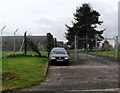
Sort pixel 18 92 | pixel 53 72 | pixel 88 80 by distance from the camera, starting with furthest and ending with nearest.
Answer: pixel 53 72 < pixel 88 80 < pixel 18 92

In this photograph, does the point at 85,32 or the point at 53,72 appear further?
the point at 85,32

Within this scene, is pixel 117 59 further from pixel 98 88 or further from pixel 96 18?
pixel 96 18

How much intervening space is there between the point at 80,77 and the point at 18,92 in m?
6.25

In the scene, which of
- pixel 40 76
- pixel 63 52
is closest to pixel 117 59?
pixel 63 52

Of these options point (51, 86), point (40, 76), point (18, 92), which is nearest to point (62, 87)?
point (51, 86)

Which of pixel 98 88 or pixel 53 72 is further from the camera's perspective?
pixel 53 72

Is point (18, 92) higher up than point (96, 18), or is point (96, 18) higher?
point (96, 18)

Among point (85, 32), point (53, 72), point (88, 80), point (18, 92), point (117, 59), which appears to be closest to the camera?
point (18, 92)

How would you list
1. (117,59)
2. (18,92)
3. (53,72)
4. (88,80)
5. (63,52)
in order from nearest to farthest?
(18,92), (88,80), (53,72), (63,52), (117,59)

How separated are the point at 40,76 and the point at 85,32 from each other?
1652 inches

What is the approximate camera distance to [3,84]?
17.4 metres

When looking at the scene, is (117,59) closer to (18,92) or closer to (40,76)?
(40,76)

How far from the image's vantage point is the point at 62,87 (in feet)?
54.4

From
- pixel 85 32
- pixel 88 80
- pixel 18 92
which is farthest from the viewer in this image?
pixel 85 32
